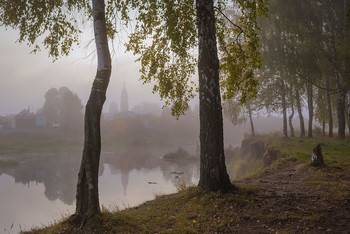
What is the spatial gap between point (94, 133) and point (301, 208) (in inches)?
197

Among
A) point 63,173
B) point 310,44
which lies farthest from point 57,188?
point 310,44

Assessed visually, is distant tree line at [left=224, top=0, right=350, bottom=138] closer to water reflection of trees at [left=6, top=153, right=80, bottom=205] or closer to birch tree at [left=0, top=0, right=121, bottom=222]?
birch tree at [left=0, top=0, right=121, bottom=222]

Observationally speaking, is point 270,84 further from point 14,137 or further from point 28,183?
point 14,137

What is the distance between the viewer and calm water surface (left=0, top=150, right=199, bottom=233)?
17312 millimetres

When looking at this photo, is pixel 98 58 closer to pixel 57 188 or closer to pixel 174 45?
pixel 174 45

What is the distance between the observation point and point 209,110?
652 cm

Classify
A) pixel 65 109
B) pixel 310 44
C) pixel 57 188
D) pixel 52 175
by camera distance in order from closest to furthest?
pixel 310 44 → pixel 57 188 → pixel 52 175 → pixel 65 109

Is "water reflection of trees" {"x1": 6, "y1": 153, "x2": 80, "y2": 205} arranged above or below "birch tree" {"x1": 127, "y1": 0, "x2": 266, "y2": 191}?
below

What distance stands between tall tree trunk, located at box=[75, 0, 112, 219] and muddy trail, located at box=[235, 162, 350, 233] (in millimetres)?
3415

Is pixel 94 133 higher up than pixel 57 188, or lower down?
higher up

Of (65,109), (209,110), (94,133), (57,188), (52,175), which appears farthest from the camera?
(65,109)

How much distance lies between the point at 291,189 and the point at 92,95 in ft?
19.7

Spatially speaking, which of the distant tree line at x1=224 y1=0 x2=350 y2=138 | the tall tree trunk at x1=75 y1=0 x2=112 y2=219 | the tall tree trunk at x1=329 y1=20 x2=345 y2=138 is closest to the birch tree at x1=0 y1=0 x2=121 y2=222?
the tall tree trunk at x1=75 y1=0 x2=112 y2=219

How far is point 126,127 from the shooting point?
81250mm
